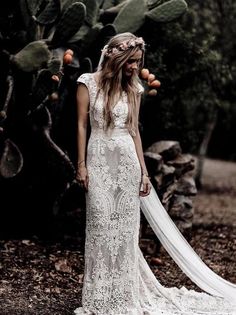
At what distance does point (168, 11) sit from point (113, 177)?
3.08 meters

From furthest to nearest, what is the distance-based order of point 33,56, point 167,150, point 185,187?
point 185,187 < point 167,150 < point 33,56

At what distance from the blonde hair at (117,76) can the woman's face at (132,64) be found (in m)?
0.03

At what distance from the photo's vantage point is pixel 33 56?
23.0ft

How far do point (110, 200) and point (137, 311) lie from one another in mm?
867

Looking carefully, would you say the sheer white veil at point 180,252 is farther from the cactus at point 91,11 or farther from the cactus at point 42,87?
the cactus at point 91,11

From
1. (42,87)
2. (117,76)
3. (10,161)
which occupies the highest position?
(117,76)

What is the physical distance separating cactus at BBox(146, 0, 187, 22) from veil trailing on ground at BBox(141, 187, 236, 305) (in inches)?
101

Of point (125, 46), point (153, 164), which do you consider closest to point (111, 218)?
point (125, 46)

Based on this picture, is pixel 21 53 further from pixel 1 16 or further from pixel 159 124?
pixel 159 124

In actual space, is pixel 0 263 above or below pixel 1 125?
below

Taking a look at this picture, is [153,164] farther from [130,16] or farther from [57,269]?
[57,269]

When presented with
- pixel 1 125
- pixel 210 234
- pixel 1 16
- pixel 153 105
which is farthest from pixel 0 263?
pixel 153 105

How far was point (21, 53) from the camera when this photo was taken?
7074 mm

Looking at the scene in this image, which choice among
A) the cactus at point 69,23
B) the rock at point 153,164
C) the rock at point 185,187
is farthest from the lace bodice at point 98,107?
the rock at point 185,187
